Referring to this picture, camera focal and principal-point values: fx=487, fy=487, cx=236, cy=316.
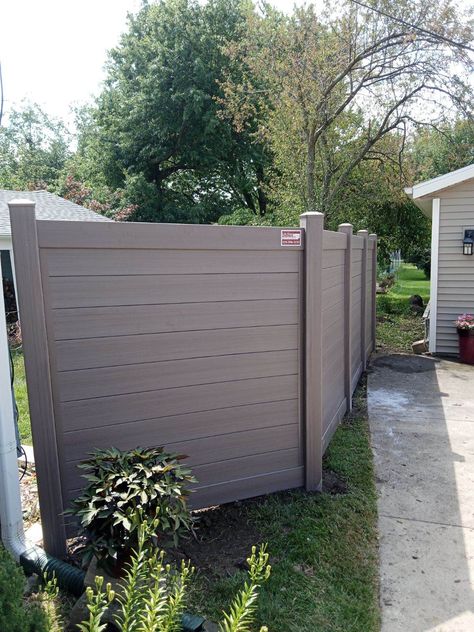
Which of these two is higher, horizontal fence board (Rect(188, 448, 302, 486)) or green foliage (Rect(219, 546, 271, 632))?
green foliage (Rect(219, 546, 271, 632))

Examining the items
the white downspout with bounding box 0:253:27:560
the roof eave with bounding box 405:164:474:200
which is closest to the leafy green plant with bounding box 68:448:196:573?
the white downspout with bounding box 0:253:27:560

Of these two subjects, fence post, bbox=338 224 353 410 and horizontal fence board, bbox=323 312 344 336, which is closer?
horizontal fence board, bbox=323 312 344 336

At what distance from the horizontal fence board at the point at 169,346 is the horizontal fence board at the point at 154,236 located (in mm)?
456

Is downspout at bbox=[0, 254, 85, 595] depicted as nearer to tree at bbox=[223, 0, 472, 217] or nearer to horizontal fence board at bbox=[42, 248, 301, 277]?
horizontal fence board at bbox=[42, 248, 301, 277]

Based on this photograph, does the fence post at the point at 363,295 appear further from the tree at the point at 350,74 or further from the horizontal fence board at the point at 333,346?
the tree at the point at 350,74

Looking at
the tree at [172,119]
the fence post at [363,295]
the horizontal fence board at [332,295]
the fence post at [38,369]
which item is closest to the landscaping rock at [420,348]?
the fence post at [363,295]

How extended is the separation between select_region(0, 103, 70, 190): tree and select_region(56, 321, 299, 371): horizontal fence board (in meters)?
29.6

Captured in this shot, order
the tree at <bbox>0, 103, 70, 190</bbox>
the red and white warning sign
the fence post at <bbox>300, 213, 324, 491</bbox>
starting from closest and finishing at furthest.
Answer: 1. the red and white warning sign
2. the fence post at <bbox>300, 213, 324, 491</bbox>
3. the tree at <bbox>0, 103, 70, 190</bbox>

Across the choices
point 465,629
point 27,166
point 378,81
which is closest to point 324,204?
point 378,81

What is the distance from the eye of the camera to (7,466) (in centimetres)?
222

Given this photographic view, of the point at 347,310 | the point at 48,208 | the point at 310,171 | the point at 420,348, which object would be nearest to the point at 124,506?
the point at 347,310

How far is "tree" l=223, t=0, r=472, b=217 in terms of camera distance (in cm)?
880

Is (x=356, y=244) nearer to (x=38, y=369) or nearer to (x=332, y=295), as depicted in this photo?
(x=332, y=295)

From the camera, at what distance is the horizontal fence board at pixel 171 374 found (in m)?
2.34
